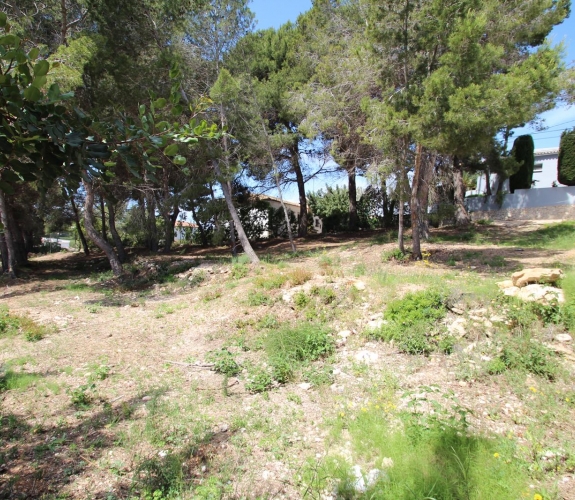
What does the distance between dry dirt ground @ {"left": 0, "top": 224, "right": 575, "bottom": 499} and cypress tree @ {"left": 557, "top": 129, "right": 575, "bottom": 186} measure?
10556 millimetres

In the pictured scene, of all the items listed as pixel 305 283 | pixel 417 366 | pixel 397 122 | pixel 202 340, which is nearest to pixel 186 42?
pixel 397 122

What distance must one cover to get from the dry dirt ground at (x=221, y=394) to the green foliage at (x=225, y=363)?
0.09m

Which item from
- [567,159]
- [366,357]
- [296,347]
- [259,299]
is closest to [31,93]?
[296,347]

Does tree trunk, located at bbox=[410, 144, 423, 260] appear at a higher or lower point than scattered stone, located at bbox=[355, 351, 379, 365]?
higher

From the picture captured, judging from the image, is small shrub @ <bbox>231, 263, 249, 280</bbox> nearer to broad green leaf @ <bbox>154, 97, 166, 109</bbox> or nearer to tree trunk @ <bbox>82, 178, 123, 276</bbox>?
tree trunk @ <bbox>82, 178, 123, 276</bbox>

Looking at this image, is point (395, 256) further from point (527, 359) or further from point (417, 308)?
point (527, 359)

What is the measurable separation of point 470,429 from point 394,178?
7112 millimetres

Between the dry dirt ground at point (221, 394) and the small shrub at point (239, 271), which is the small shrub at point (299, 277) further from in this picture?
the small shrub at point (239, 271)

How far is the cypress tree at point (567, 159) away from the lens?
49.2 ft

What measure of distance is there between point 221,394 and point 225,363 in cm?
64

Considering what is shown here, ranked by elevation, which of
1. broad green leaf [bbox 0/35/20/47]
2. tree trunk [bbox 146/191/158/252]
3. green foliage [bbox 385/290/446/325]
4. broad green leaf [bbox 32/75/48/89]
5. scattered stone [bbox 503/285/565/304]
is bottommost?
green foliage [bbox 385/290/446/325]

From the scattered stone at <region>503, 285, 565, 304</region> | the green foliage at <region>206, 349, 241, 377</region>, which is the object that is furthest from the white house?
the green foliage at <region>206, 349, 241, 377</region>

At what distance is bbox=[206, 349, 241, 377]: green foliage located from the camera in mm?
4277

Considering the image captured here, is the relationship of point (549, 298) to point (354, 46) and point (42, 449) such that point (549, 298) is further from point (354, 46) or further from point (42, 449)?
point (354, 46)
